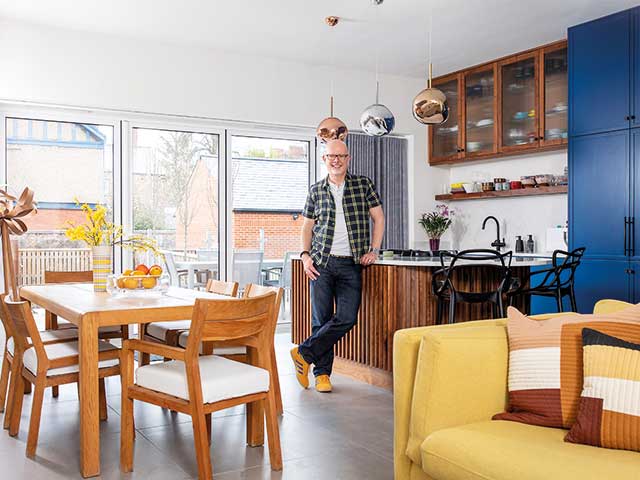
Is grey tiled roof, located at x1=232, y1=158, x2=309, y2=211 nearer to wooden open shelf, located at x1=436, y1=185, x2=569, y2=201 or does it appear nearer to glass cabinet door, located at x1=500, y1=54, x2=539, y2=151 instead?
wooden open shelf, located at x1=436, y1=185, x2=569, y2=201

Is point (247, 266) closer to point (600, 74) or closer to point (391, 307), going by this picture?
point (391, 307)

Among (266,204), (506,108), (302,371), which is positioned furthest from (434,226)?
(302,371)

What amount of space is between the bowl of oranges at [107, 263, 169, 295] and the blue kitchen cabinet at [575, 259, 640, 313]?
3395mm

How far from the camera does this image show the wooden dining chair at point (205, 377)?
8.21ft

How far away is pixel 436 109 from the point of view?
4090mm

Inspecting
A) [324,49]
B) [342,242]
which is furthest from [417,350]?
[324,49]

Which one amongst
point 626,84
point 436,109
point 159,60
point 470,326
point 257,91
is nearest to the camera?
point 470,326

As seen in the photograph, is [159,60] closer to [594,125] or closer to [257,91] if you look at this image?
[257,91]

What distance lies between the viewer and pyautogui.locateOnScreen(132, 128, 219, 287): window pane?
586cm

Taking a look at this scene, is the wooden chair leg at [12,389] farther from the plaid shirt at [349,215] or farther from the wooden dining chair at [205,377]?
the plaid shirt at [349,215]

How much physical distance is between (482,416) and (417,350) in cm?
29

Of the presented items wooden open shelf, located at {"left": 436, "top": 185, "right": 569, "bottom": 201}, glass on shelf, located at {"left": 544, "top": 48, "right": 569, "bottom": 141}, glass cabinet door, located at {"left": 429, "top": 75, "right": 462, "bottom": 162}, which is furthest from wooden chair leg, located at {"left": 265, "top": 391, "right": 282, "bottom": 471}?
glass cabinet door, located at {"left": 429, "top": 75, "right": 462, "bottom": 162}

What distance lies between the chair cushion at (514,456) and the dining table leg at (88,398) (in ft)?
4.72

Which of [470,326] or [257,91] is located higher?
[257,91]
